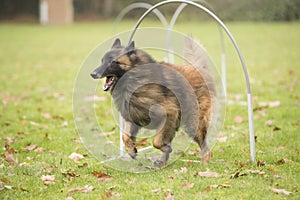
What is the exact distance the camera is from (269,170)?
418 centimetres

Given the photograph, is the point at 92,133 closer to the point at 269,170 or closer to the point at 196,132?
the point at 196,132

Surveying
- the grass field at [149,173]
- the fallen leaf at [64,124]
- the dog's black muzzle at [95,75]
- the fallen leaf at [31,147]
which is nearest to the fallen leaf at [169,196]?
the grass field at [149,173]

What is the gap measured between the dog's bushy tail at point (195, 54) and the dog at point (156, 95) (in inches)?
6.4

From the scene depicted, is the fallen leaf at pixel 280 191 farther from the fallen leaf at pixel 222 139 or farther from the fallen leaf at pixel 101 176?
the fallen leaf at pixel 222 139

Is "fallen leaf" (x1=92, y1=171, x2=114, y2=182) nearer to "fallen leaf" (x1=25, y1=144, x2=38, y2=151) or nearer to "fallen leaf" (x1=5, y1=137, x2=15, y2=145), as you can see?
"fallen leaf" (x1=25, y1=144, x2=38, y2=151)

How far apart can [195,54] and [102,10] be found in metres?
35.1

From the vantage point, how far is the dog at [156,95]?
4312 millimetres

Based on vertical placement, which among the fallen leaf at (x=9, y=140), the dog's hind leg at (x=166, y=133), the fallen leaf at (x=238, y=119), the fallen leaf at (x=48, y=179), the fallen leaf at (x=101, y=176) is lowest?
the fallen leaf at (x=9, y=140)

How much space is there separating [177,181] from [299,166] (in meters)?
1.37

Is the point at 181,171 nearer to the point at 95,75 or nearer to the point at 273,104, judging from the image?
the point at 95,75

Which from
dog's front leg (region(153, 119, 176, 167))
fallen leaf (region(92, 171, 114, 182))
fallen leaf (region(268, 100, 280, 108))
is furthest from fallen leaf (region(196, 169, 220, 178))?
fallen leaf (region(268, 100, 280, 108))

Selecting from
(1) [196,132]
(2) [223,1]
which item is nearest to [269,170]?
(1) [196,132]

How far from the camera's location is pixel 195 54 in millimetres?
4926

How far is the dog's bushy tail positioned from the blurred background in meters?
19.1
